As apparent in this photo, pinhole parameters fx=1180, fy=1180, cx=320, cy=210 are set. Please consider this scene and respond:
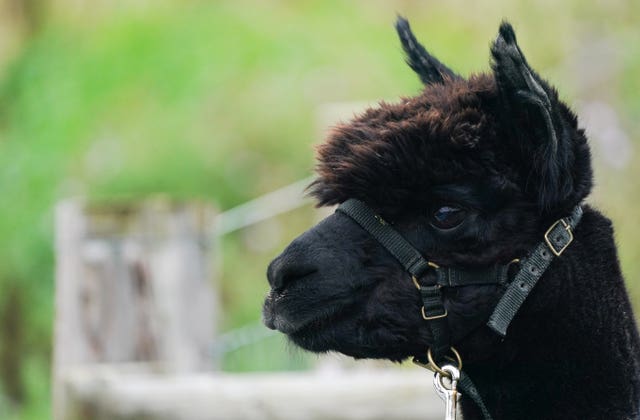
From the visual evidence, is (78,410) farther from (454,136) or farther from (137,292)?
(454,136)

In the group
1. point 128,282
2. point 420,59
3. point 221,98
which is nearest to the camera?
point 420,59

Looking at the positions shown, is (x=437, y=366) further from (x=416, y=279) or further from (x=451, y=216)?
(x=451, y=216)

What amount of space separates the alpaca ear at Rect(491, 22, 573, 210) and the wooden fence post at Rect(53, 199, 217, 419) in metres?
3.11

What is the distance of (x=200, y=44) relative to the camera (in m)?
12.8

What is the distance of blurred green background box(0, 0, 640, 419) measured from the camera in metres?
9.24

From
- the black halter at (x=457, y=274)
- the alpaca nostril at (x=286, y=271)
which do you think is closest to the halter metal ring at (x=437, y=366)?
the black halter at (x=457, y=274)

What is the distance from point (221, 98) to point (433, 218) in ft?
29.7

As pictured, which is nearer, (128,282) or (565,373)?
(565,373)

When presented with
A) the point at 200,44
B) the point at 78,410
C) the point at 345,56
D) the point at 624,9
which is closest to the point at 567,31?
the point at 624,9

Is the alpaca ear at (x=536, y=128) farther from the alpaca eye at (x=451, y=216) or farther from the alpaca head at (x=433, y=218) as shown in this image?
the alpaca eye at (x=451, y=216)

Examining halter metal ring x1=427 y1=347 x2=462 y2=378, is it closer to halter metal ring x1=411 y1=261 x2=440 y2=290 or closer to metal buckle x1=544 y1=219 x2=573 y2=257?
halter metal ring x1=411 y1=261 x2=440 y2=290

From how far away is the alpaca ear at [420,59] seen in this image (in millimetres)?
3643

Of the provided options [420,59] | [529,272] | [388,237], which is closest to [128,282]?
[420,59]

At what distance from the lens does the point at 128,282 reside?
5.90m
